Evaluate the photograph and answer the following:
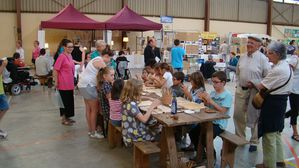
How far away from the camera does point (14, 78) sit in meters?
7.78

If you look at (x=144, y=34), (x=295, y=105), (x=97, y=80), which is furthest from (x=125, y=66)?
(x=144, y=34)

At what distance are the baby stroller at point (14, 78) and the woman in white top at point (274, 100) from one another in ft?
20.8

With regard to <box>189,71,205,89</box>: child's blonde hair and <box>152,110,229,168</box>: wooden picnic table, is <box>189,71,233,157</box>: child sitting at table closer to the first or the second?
<box>152,110,229,168</box>: wooden picnic table

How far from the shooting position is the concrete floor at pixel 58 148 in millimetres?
3529

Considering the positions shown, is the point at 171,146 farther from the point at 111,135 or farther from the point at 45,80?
the point at 45,80

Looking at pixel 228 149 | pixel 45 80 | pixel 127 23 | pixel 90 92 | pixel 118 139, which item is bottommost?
pixel 118 139

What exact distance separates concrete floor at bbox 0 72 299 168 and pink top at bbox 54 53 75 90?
71cm

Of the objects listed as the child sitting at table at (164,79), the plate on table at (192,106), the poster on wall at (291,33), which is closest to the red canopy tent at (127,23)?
the child sitting at table at (164,79)

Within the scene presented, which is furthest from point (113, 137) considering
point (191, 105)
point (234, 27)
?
point (234, 27)

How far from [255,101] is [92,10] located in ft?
41.8

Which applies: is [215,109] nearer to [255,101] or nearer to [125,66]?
[255,101]

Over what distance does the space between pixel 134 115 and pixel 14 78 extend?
18.7 ft

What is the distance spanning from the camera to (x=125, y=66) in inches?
361

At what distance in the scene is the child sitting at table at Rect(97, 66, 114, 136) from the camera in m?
4.02
